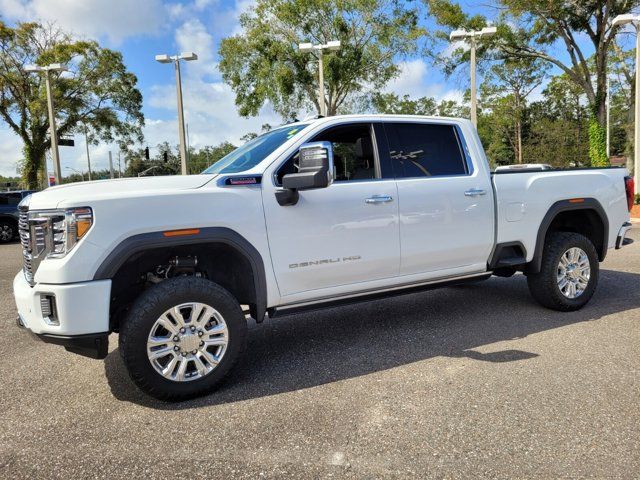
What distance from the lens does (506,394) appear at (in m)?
3.41

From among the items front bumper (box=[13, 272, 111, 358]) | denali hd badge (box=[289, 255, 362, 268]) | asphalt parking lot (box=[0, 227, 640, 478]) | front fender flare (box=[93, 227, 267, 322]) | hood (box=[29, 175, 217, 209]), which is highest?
hood (box=[29, 175, 217, 209])

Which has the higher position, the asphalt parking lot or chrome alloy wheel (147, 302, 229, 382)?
chrome alloy wheel (147, 302, 229, 382)

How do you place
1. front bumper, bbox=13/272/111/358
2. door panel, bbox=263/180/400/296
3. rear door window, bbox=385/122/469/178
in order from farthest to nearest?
rear door window, bbox=385/122/469/178
door panel, bbox=263/180/400/296
front bumper, bbox=13/272/111/358

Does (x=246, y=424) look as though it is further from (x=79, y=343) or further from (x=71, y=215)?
(x=71, y=215)

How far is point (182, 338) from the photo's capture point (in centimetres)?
345

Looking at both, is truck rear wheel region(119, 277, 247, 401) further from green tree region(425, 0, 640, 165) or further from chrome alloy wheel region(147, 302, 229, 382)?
green tree region(425, 0, 640, 165)

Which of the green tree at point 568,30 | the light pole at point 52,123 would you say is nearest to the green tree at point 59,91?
the light pole at point 52,123

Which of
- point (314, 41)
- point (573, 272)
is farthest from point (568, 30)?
point (573, 272)

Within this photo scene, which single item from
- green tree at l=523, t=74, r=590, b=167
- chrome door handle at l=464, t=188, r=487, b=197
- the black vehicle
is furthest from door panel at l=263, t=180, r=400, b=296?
green tree at l=523, t=74, r=590, b=167

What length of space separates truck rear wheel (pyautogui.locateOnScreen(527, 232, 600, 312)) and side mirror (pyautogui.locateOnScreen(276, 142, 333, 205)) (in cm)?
285

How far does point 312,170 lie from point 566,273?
10.7 ft

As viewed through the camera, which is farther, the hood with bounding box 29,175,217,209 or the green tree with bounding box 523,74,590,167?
the green tree with bounding box 523,74,590,167

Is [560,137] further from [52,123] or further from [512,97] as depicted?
[52,123]

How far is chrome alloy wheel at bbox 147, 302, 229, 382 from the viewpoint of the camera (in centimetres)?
340
